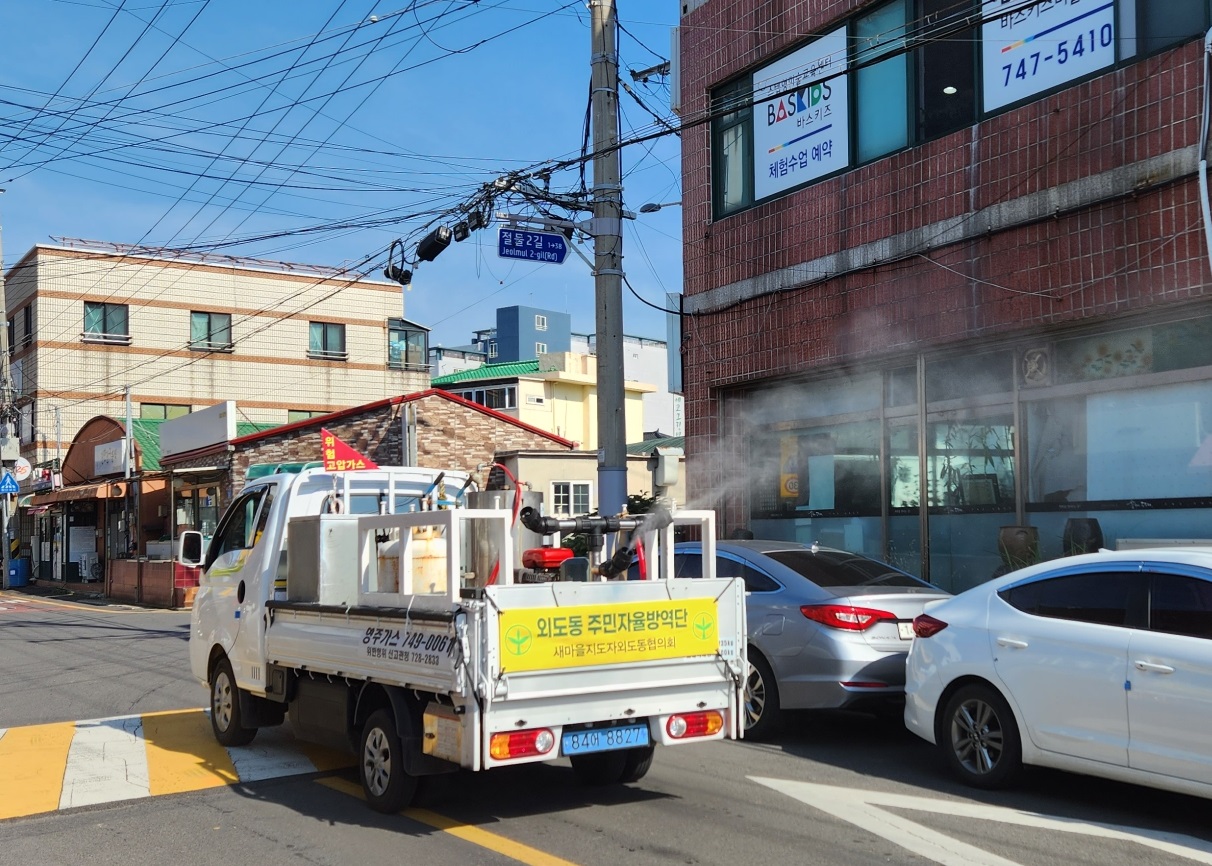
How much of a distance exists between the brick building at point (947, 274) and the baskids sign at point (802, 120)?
0.13 ft

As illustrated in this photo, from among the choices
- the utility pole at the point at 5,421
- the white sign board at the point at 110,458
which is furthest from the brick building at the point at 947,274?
the utility pole at the point at 5,421

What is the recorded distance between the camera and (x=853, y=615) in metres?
8.81

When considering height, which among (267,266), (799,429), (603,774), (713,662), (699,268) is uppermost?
(267,266)

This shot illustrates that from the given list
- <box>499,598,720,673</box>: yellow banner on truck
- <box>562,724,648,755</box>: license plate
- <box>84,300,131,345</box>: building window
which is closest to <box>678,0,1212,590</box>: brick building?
<box>499,598,720,673</box>: yellow banner on truck

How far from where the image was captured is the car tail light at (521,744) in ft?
20.5

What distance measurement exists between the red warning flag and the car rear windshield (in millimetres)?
3484

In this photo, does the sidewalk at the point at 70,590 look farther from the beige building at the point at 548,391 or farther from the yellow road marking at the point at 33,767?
the yellow road marking at the point at 33,767

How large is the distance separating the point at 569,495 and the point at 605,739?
93.3ft

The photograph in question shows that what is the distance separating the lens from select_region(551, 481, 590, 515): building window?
114 feet

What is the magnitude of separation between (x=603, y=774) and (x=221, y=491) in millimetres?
26479

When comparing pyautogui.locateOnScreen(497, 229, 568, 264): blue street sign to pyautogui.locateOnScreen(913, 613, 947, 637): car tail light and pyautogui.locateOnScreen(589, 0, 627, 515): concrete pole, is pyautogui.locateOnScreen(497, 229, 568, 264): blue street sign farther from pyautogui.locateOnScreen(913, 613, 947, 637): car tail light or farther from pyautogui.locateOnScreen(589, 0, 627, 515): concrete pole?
pyautogui.locateOnScreen(913, 613, 947, 637): car tail light

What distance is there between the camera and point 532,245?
13820 millimetres

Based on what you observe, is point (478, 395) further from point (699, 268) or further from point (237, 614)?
point (237, 614)

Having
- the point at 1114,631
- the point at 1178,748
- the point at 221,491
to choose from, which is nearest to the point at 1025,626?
the point at 1114,631
